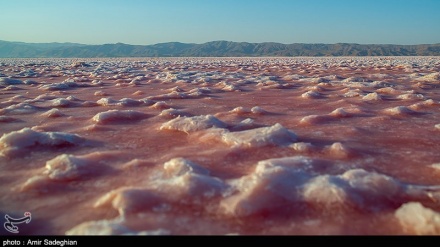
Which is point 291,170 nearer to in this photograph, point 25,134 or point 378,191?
point 378,191

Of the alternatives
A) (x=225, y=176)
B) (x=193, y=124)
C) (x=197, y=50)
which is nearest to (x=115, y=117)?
(x=193, y=124)

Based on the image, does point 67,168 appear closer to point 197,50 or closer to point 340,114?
point 340,114

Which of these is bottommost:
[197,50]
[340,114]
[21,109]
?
[197,50]

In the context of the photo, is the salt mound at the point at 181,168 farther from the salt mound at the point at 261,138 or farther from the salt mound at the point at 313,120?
the salt mound at the point at 313,120

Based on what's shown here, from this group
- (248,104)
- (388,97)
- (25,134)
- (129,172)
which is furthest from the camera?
(388,97)
